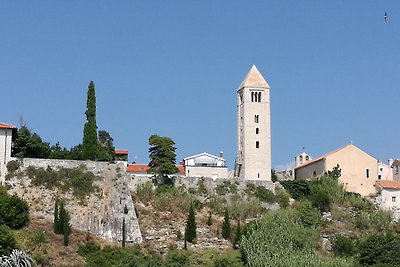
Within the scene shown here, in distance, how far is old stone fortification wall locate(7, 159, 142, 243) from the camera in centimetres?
5916

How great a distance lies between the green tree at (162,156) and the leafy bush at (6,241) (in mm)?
16240

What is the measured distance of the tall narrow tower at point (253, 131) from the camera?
7250 cm

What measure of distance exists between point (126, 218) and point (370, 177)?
23406 mm

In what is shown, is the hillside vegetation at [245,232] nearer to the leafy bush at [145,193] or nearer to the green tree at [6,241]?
the leafy bush at [145,193]

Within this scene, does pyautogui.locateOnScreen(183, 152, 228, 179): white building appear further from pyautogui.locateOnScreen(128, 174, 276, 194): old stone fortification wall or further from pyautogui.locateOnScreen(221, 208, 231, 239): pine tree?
pyautogui.locateOnScreen(221, 208, 231, 239): pine tree

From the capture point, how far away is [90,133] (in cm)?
6519

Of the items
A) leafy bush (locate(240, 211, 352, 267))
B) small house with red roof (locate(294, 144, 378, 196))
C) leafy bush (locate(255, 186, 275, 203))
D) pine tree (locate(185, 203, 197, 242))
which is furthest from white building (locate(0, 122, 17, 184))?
small house with red roof (locate(294, 144, 378, 196))

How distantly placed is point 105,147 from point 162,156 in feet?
25.0

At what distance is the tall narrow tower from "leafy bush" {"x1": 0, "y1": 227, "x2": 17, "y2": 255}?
2484 cm

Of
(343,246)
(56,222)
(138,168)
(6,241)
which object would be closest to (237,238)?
(343,246)

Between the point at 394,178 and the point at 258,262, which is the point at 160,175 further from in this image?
the point at 394,178

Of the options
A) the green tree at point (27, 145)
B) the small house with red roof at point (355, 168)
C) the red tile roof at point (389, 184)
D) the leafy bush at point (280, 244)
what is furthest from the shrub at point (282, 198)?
the green tree at point (27, 145)

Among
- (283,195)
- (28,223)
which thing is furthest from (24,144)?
(283,195)

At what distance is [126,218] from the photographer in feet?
197
